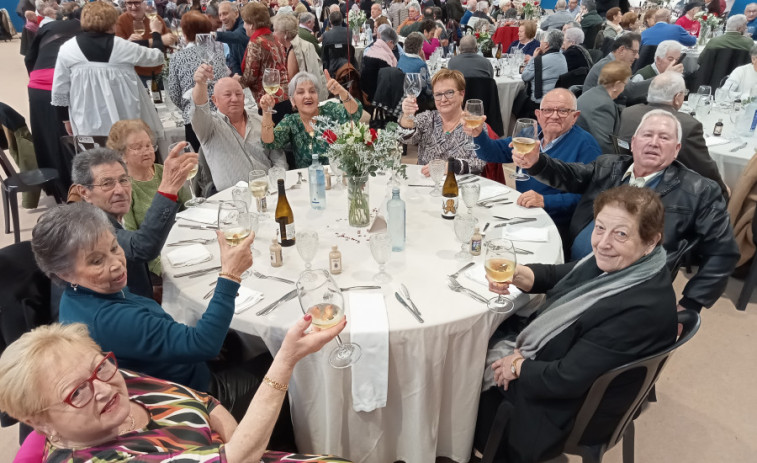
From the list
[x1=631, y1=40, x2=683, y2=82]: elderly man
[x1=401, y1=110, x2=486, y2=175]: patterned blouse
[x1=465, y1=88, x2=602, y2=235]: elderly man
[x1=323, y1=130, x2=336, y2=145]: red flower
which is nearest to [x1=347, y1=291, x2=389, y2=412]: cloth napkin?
[x1=323, y1=130, x2=336, y2=145]: red flower

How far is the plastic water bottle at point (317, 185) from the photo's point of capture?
264 centimetres

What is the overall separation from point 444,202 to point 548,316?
90 centimetres

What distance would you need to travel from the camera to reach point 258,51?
15.9ft

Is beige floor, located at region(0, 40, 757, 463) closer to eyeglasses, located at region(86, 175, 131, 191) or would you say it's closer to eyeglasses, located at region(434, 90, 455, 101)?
eyeglasses, located at region(86, 175, 131, 191)

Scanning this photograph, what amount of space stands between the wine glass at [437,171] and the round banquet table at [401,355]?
24.8 inches

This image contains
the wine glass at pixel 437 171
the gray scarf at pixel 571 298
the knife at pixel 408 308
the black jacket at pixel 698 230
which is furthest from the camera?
the wine glass at pixel 437 171

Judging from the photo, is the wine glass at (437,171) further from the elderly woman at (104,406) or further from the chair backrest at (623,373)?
the elderly woman at (104,406)

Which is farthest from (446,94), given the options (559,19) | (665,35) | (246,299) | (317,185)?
→ (559,19)

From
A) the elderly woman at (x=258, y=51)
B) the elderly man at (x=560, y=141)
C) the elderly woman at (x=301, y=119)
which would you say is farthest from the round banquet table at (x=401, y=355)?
the elderly woman at (x=258, y=51)

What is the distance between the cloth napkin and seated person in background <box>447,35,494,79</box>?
4.18m

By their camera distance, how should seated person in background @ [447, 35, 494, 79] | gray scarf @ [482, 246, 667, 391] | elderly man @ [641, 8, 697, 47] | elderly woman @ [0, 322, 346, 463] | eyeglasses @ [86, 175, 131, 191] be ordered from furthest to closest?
elderly man @ [641, 8, 697, 47] < seated person in background @ [447, 35, 494, 79] < eyeglasses @ [86, 175, 131, 191] < gray scarf @ [482, 246, 667, 391] < elderly woman @ [0, 322, 346, 463]

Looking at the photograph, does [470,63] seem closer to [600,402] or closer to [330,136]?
[330,136]

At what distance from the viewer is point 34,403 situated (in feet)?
3.81

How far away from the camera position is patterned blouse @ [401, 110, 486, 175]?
3.36 metres
